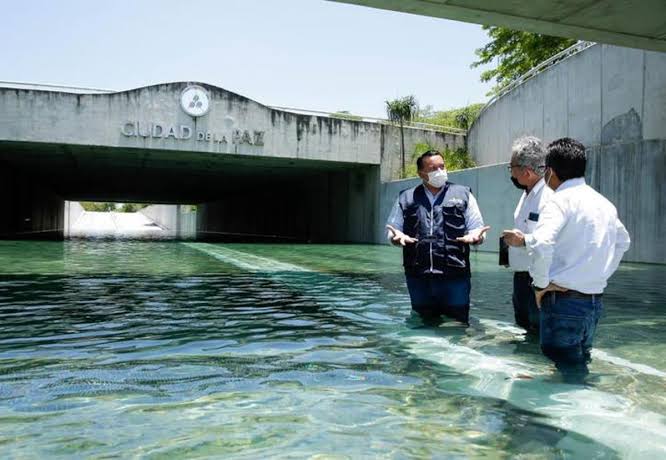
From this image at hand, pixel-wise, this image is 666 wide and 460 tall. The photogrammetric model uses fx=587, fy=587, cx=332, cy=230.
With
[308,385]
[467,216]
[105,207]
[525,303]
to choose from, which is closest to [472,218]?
[467,216]

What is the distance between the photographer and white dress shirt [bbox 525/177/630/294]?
10.6 feet

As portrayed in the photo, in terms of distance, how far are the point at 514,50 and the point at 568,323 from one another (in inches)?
1282

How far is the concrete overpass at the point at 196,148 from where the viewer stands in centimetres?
2345

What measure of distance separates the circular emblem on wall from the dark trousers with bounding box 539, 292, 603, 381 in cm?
2310

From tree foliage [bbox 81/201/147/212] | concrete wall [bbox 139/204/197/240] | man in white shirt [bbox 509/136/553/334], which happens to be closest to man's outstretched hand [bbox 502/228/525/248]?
man in white shirt [bbox 509/136/553/334]

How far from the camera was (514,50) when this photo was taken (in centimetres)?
3288

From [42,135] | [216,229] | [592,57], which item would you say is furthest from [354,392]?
[216,229]

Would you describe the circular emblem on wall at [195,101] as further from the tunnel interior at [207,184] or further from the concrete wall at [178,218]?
the concrete wall at [178,218]

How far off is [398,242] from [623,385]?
2009 millimetres

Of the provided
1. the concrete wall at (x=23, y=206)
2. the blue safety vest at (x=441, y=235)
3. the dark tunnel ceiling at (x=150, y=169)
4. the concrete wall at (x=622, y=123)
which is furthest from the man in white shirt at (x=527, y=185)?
the concrete wall at (x=23, y=206)

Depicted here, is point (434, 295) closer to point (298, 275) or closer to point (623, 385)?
point (623, 385)

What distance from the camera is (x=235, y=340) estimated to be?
4953 mm

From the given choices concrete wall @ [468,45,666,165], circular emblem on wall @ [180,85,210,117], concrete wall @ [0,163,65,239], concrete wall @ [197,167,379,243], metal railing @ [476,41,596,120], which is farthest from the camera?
concrete wall @ [0,163,65,239]

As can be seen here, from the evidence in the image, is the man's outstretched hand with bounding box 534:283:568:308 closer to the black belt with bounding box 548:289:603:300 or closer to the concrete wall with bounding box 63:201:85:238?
the black belt with bounding box 548:289:603:300
